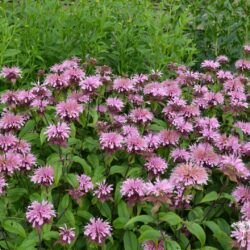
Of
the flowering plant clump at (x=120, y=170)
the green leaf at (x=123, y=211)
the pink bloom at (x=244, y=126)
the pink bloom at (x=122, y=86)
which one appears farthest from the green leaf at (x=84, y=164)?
the pink bloom at (x=244, y=126)

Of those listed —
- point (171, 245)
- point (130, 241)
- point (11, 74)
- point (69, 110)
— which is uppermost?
point (69, 110)

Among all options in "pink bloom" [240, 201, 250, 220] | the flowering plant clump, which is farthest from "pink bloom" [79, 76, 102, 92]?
"pink bloom" [240, 201, 250, 220]

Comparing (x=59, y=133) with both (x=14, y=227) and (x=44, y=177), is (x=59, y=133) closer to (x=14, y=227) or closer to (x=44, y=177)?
(x=44, y=177)

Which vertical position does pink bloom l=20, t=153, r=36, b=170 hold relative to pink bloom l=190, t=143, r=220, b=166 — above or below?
below

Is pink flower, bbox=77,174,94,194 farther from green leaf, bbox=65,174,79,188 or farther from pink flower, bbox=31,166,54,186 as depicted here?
pink flower, bbox=31,166,54,186

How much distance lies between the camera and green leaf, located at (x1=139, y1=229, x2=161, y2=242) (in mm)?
1711

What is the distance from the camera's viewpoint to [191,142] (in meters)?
2.47

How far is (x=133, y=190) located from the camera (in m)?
1.85

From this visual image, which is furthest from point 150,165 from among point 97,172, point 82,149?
point 82,149

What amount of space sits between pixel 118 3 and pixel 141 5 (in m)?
0.19

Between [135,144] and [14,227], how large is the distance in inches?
24.3

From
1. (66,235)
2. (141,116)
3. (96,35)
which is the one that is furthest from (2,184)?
(96,35)

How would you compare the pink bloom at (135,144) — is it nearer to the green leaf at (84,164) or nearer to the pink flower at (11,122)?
the green leaf at (84,164)

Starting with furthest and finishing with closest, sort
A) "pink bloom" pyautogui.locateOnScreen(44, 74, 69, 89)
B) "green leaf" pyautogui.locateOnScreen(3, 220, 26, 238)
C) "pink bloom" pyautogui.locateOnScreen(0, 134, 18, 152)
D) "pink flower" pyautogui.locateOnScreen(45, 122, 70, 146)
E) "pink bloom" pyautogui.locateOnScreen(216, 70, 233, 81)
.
A: "pink bloom" pyautogui.locateOnScreen(216, 70, 233, 81) → "pink bloom" pyautogui.locateOnScreen(44, 74, 69, 89) → "pink bloom" pyautogui.locateOnScreen(0, 134, 18, 152) → "pink flower" pyautogui.locateOnScreen(45, 122, 70, 146) → "green leaf" pyautogui.locateOnScreen(3, 220, 26, 238)
